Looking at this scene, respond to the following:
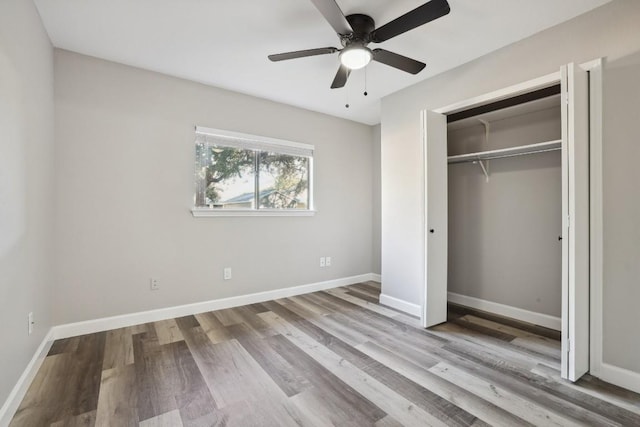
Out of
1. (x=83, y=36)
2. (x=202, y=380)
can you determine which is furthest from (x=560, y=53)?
(x=83, y=36)

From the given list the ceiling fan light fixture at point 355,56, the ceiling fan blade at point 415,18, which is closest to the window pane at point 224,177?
the ceiling fan light fixture at point 355,56

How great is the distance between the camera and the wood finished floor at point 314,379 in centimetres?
158

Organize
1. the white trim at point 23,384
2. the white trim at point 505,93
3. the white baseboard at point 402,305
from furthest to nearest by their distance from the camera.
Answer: the white baseboard at point 402,305 → the white trim at point 505,93 → the white trim at point 23,384

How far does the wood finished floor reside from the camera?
1582 mm

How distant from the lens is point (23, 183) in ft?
5.99

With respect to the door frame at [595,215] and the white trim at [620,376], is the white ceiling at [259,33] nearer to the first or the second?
the door frame at [595,215]

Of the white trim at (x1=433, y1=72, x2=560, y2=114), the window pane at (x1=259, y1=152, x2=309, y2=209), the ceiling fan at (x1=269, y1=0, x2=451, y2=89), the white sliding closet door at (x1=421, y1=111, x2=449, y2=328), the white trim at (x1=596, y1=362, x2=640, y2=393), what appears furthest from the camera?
the window pane at (x1=259, y1=152, x2=309, y2=209)

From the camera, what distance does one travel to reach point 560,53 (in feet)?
7.16

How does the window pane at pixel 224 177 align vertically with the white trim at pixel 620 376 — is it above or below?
above

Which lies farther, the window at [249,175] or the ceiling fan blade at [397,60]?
the window at [249,175]

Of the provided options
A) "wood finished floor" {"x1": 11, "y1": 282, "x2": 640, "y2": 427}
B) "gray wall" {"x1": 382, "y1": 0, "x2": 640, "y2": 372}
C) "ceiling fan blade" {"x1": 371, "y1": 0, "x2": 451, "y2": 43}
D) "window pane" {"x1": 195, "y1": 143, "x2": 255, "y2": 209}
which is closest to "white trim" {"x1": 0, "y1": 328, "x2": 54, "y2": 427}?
"wood finished floor" {"x1": 11, "y1": 282, "x2": 640, "y2": 427}

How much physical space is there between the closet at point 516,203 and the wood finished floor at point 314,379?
0.33 metres

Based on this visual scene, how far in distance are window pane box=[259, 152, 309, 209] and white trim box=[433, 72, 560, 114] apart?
6.23 feet

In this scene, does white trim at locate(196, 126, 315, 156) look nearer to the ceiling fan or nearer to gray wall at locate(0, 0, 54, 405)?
gray wall at locate(0, 0, 54, 405)
